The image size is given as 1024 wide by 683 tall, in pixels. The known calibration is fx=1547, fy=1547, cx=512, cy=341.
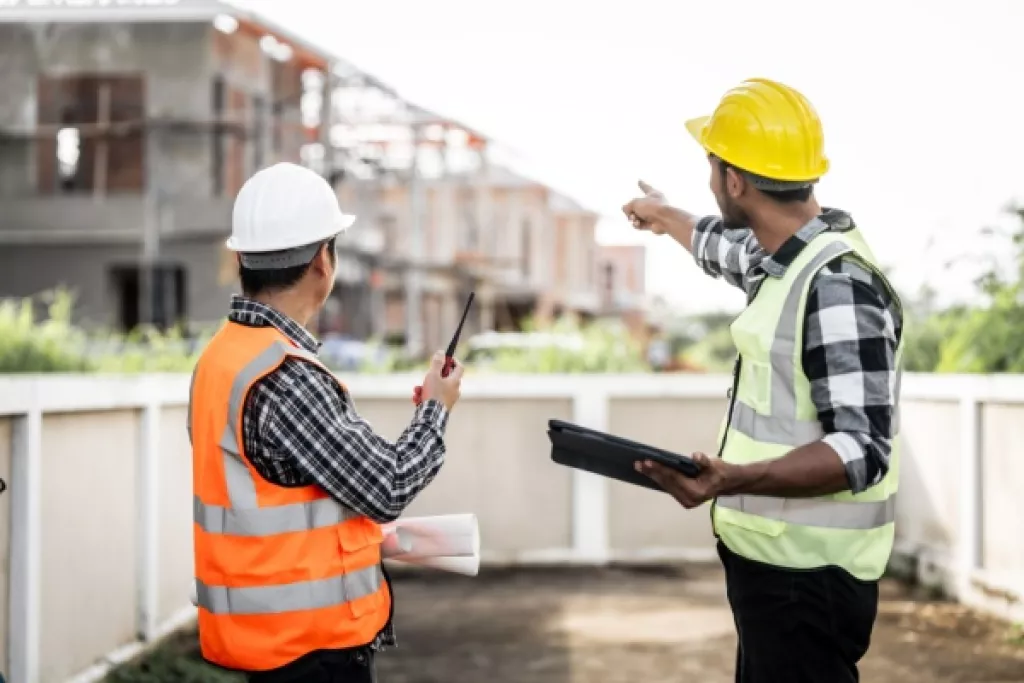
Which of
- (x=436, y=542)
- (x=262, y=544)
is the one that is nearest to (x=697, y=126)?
(x=436, y=542)

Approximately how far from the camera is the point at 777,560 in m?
3.50

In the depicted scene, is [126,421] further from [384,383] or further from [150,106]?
[150,106]

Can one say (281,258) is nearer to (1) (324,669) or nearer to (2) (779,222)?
(1) (324,669)

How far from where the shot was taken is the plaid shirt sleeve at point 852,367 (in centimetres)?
329

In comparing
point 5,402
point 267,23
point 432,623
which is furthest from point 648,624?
point 267,23

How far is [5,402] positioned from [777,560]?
3.45 m

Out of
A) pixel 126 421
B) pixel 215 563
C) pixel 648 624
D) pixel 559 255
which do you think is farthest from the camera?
pixel 559 255

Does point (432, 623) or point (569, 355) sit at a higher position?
point (569, 355)

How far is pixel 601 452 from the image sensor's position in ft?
11.2

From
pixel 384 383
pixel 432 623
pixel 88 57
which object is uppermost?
pixel 88 57

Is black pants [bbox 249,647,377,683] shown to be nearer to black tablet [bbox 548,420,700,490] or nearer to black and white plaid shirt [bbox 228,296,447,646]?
black and white plaid shirt [bbox 228,296,447,646]

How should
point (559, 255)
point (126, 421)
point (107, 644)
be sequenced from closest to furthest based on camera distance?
point (107, 644), point (126, 421), point (559, 255)

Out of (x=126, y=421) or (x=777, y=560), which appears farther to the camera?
(x=126, y=421)

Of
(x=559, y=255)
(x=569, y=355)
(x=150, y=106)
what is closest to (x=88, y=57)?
(x=150, y=106)
